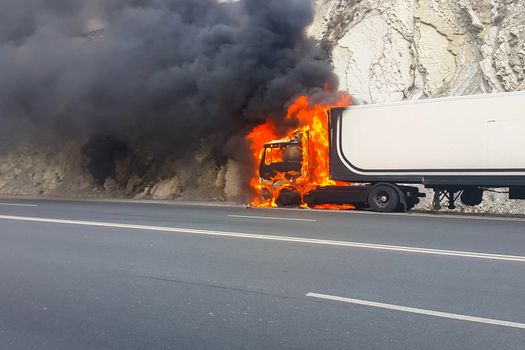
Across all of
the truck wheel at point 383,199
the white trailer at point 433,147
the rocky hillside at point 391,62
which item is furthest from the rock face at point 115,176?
the truck wheel at point 383,199

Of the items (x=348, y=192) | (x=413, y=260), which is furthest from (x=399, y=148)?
(x=413, y=260)

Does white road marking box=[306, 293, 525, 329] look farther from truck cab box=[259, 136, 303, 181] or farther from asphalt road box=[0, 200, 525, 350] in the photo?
truck cab box=[259, 136, 303, 181]

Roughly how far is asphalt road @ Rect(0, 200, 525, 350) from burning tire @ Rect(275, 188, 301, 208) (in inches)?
266

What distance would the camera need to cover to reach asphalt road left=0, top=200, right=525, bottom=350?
434 cm

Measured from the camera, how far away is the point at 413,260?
7.02 m

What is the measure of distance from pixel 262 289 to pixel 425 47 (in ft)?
66.0

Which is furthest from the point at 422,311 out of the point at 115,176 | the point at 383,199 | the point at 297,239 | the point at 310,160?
the point at 115,176

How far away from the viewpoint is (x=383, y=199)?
15.3 metres

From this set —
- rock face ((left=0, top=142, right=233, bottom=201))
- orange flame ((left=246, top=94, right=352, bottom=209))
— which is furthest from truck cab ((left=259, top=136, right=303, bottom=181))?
rock face ((left=0, top=142, right=233, bottom=201))

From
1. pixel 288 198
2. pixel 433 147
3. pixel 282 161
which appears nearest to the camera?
pixel 433 147

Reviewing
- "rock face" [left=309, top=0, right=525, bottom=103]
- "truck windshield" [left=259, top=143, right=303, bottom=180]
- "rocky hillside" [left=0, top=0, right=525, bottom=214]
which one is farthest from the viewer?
"rocky hillside" [left=0, top=0, right=525, bottom=214]

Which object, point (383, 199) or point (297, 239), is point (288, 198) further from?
point (297, 239)

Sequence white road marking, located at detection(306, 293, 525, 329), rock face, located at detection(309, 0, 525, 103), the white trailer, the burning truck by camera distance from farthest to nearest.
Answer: rock face, located at detection(309, 0, 525, 103)
the burning truck
the white trailer
white road marking, located at detection(306, 293, 525, 329)

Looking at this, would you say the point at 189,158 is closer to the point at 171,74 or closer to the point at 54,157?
the point at 171,74
